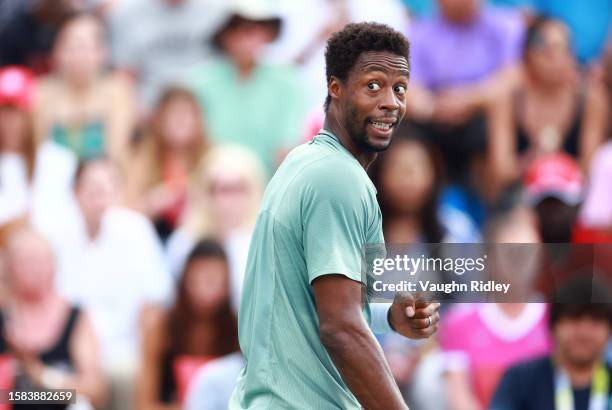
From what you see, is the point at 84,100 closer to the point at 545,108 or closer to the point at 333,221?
the point at 545,108

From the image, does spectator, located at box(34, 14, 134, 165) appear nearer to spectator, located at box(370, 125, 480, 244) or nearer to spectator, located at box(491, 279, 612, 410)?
spectator, located at box(370, 125, 480, 244)

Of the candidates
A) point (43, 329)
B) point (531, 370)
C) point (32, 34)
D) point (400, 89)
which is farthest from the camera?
point (32, 34)

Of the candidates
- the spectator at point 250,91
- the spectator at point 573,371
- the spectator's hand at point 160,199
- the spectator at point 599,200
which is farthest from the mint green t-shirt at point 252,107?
the spectator at point 573,371

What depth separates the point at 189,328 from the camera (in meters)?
8.31

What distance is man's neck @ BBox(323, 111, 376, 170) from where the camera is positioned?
3.71m

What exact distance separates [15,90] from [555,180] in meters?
4.13

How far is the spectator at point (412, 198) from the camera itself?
27.7 ft

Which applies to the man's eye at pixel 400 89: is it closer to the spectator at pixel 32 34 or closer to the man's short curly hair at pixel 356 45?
the man's short curly hair at pixel 356 45

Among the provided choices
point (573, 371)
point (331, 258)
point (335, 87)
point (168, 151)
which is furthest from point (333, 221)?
point (168, 151)

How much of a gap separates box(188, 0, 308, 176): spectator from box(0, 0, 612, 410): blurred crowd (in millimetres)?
14

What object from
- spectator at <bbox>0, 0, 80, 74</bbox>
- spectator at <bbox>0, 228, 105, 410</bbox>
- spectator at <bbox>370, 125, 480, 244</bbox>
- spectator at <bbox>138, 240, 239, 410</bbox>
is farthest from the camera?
spectator at <bbox>0, 0, 80, 74</bbox>

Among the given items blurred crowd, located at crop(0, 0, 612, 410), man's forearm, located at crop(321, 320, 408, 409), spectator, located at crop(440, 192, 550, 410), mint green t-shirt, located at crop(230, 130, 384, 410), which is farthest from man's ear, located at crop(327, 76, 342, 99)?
blurred crowd, located at crop(0, 0, 612, 410)

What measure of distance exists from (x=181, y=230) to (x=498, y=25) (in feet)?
9.45

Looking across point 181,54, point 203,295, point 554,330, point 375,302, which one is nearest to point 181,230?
point 203,295
